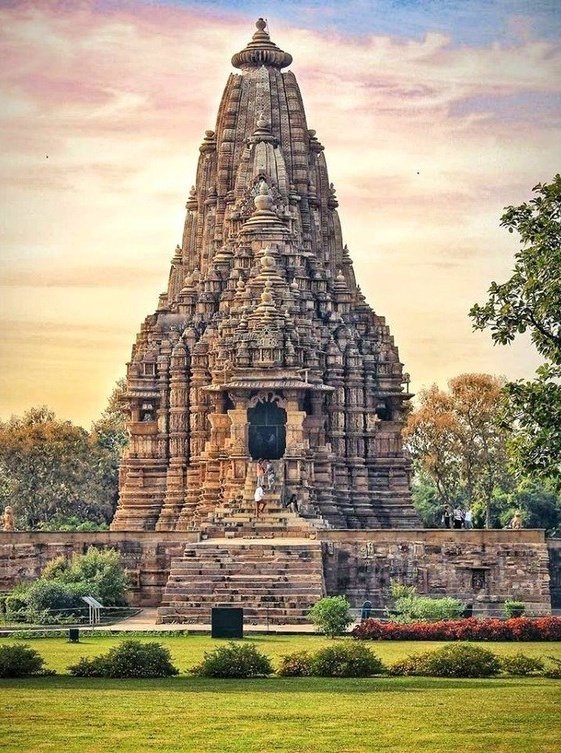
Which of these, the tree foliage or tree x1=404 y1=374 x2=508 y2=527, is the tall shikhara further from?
the tree foliage

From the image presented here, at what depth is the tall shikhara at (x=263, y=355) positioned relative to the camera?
6062 cm

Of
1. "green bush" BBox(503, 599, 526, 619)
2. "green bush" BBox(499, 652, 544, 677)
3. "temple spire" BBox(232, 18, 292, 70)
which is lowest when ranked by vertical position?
"green bush" BBox(499, 652, 544, 677)

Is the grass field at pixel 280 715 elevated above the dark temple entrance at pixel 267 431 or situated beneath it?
situated beneath

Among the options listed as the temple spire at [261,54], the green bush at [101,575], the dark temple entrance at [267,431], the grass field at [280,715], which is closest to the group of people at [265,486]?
the dark temple entrance at [267,431]

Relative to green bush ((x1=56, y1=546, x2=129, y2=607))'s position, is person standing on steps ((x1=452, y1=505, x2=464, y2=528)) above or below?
above

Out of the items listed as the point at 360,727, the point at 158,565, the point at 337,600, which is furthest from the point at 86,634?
the point at 360,727

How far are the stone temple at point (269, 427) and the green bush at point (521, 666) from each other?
13.7m

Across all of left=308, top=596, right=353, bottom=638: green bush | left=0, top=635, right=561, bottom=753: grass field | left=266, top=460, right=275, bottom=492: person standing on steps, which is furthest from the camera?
left=266, top=460, right=275, bottom=492: person standing on steps

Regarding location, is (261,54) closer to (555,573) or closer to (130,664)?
(555,573)

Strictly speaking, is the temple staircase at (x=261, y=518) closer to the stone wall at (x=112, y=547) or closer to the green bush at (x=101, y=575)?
the stone wall at (x=112, y=547)

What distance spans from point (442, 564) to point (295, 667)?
64.5 feet

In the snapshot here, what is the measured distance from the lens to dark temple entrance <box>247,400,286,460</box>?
200 ft

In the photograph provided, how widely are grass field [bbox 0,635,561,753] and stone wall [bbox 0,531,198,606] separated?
21.4 metres

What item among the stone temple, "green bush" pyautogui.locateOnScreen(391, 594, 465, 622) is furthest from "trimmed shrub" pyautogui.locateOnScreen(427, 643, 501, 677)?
the stone temple
